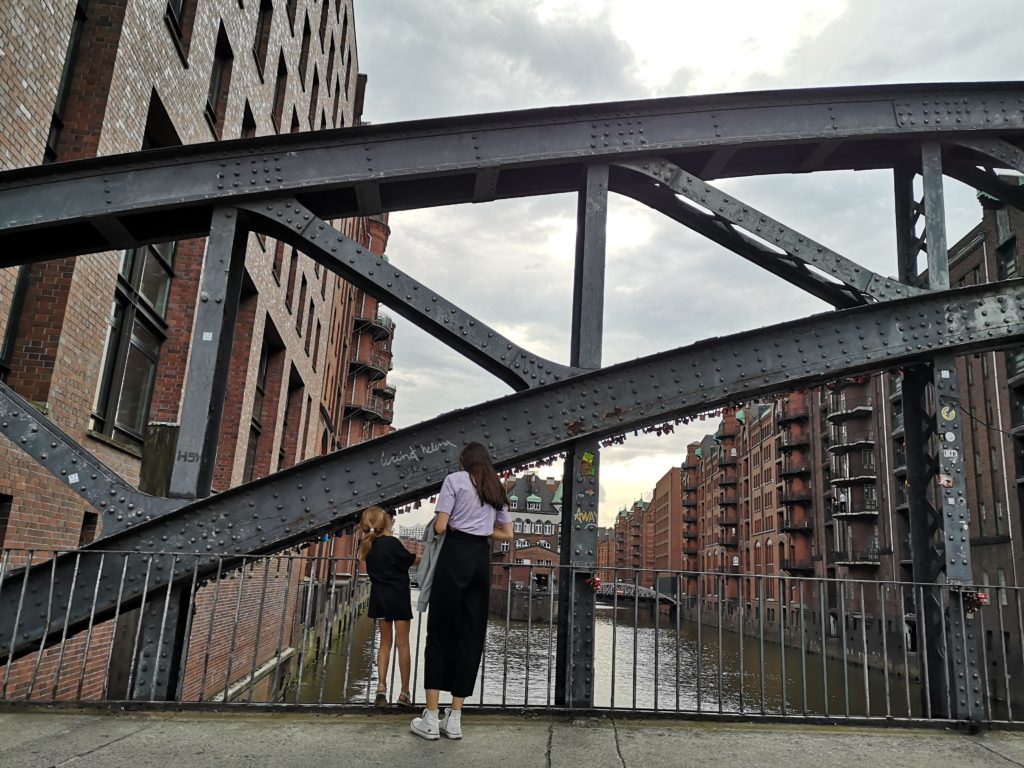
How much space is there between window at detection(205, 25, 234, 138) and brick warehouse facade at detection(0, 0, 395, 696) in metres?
0.03

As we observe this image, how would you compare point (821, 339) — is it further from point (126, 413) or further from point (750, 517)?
point (750, 517)

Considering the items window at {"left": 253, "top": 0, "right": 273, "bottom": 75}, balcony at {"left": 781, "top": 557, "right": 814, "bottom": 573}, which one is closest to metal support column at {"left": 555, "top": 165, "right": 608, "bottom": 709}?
window at {"left": 253, "top": 0, "right": 273, "bottom": 75}

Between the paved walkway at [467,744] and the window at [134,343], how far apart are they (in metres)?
5.87

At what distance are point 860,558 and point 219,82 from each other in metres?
44.4

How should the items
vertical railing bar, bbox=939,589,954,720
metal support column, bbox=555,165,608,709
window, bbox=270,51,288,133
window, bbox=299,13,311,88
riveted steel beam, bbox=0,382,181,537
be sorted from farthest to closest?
window, bbox=299,13,311,88 → window, bbox=270,51,288,133 → vertical railing bar, bbox=939,589,954,720 → metal support column, bbox=555,165,608,709 → riveted steel beam, bbox=0,382,181,537

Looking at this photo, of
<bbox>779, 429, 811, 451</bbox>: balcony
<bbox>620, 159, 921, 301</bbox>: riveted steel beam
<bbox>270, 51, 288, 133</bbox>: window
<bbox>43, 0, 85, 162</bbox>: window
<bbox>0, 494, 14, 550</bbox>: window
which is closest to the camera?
<bbox>620, 159, 921, 301</bbox>: riveted steel beam

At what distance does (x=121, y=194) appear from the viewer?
5.53 metres

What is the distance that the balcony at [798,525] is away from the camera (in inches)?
2205

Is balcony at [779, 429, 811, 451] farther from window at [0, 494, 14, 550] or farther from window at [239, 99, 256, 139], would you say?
window at [0, 494, 14, 550]

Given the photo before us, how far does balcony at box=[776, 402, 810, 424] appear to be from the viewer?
57438 millimetres

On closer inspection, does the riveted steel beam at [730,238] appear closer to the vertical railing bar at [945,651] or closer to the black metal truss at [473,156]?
the black metal truss at [473,156]

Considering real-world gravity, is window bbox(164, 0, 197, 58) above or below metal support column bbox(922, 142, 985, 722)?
above

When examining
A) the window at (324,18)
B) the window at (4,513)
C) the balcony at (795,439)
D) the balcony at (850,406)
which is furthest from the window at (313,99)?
the balcony at (795,439)

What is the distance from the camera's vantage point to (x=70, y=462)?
5.00m
